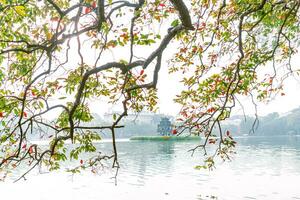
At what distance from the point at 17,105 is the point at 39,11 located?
270 cm

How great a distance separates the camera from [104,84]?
1020 centimetres

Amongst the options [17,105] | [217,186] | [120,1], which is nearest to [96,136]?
[17,105]

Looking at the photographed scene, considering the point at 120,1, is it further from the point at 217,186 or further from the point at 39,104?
the point at 217,186

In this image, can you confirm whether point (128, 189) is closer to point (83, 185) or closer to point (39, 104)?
point (83, 185)

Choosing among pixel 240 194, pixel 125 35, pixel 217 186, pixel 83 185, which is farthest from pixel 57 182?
pixel 125 35

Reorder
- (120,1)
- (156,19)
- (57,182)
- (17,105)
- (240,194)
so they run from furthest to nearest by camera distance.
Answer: (57,182) → (240,194) → (156,19) → (17,105) → (120,1)

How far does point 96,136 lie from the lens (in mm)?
10297

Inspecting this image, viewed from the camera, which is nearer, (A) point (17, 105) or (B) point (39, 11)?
(A) point (17, 105)

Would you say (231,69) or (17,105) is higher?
(231,69)

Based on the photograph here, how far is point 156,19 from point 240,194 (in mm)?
30041

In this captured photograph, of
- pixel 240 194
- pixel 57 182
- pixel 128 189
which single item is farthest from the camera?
pixel 57 182

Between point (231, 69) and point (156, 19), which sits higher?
point (156, 19)

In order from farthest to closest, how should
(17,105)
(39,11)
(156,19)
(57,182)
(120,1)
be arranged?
(57,182) → (156,19) → (39,11) → (17,105) → (120,1)

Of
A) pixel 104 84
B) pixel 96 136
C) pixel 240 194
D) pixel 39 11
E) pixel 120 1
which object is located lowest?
pixel 240 194
